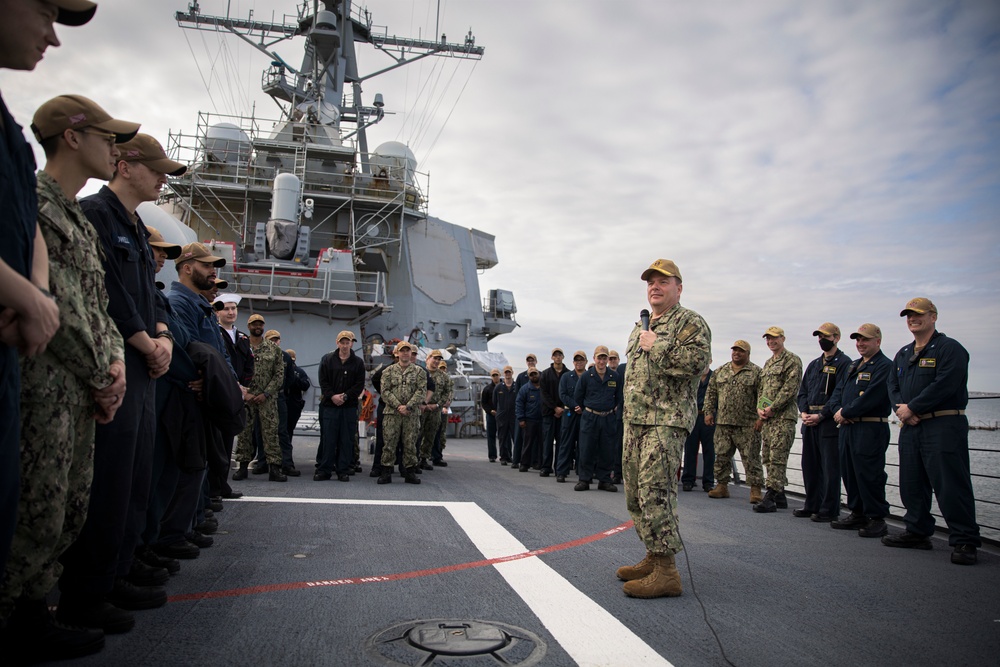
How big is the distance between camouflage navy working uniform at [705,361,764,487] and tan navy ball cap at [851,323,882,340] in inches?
58.9

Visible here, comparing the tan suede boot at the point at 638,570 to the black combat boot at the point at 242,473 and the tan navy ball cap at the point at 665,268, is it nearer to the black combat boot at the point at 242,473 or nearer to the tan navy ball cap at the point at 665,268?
the tan navy ball cap at the point at 665,268

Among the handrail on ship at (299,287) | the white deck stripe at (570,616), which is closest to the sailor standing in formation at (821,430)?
the white deck stripe at (570,616)

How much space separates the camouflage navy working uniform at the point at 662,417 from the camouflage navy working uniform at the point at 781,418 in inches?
138

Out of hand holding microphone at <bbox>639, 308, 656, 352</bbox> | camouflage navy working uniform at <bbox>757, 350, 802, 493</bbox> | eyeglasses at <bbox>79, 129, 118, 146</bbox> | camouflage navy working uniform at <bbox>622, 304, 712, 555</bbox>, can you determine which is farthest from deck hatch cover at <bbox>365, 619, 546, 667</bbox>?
camouflage navy working uniform at <bbox>757, 350, 802, 493</bbox>

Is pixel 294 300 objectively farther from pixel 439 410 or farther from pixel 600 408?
pixel 600 408

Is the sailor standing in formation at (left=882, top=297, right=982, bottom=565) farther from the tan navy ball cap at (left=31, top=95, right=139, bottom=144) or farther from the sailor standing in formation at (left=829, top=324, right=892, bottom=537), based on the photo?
the tan navy ball cap at (left=31, top=95, right=139, bottom=144)

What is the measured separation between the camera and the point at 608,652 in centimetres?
244

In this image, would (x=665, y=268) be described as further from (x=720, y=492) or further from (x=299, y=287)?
(x=299, y=287)

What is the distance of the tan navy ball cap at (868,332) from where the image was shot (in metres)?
5.91

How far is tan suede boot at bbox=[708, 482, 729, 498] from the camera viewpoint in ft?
24.7

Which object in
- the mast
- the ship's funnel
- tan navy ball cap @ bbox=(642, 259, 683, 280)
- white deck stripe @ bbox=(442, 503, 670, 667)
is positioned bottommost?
white deck stripe @ bbox=(442, 503, 670, 667)

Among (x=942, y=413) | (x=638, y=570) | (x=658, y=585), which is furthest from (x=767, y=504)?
(x=658, y=585)

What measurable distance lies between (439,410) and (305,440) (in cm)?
510

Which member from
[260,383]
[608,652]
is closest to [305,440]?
[260,383]
